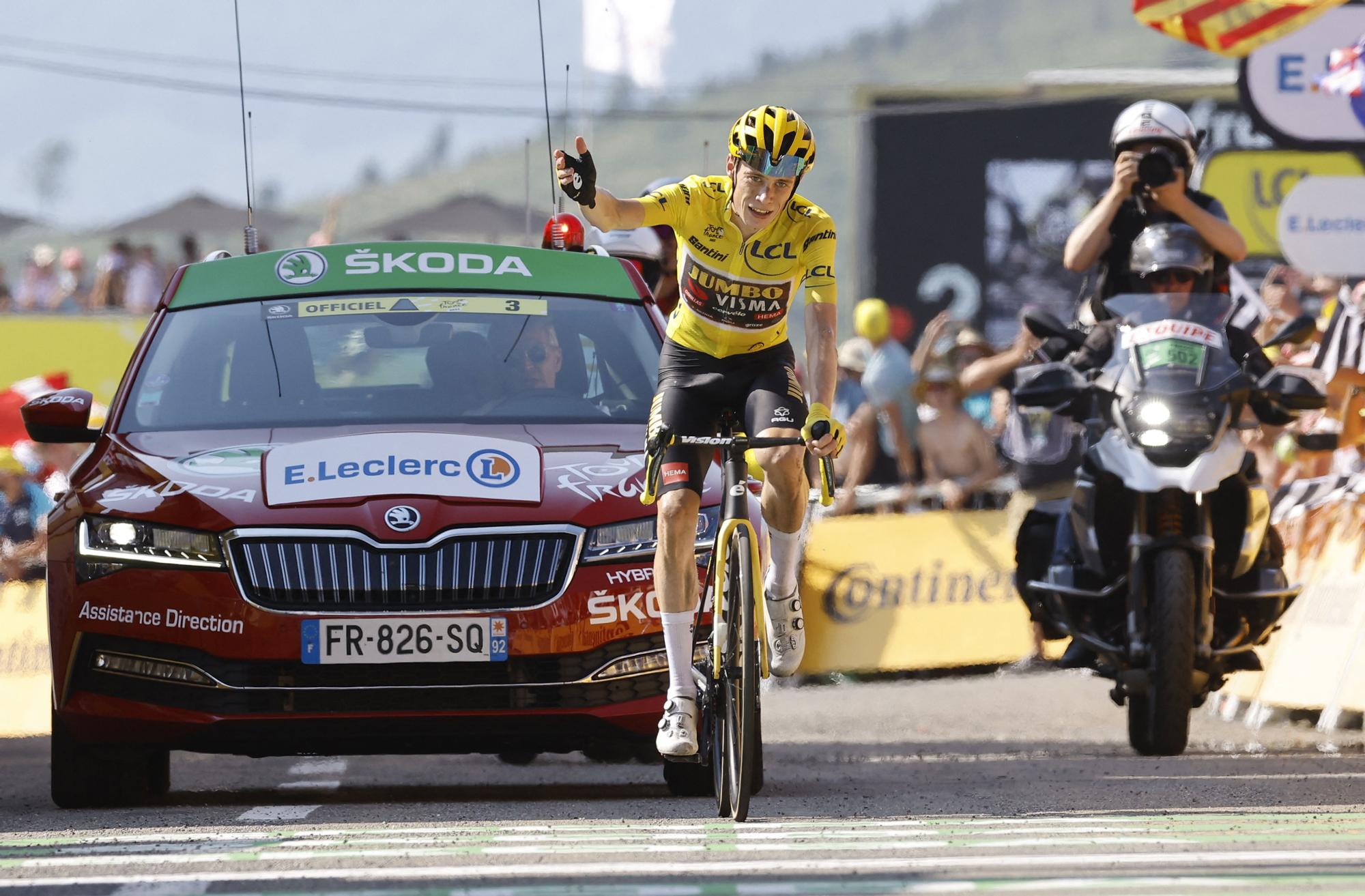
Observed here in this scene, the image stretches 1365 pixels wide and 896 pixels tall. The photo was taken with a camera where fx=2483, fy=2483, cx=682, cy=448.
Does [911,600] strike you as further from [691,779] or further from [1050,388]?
[691,779]

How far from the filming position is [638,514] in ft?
24.2

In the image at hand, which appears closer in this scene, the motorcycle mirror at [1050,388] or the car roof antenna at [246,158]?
the car roof antenna at [246,158]

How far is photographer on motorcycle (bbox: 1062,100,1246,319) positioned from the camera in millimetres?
9602

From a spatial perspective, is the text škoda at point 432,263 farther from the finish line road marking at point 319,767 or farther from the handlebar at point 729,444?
the finish line road marking at point 319,767

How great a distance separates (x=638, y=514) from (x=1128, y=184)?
321 cm

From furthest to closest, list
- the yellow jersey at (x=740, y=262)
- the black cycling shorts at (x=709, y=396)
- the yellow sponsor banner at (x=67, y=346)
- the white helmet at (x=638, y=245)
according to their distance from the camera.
Answer: the yellow sponsor banner at (x=67, y=346)
the white helmet at (x=638, y=245)
the yellow jersey at (x=740, y=262)
the black cycling shorts at (x=709, y=396)

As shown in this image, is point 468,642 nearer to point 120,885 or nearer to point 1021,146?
point 120,885

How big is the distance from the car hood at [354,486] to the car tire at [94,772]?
0.71 m

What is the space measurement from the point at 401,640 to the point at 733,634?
42.8 inches

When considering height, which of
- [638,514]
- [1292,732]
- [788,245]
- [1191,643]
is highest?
[788,245]

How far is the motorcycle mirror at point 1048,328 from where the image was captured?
9.66 meters

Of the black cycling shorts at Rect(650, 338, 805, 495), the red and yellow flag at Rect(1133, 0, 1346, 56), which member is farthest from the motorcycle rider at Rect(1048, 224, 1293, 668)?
the red and yellow flag at Rect(1133, 0, 1346, 56)

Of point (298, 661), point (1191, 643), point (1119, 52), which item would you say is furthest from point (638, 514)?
point (1119, 52)

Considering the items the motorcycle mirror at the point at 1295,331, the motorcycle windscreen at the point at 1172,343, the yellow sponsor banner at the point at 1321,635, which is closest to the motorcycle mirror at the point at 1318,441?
the yellow sponsor banner at the point at 1321,635
